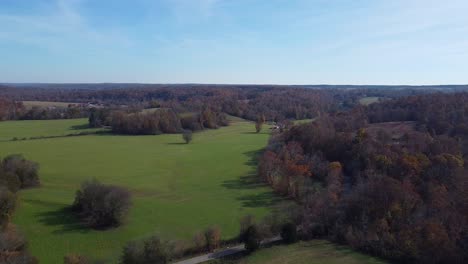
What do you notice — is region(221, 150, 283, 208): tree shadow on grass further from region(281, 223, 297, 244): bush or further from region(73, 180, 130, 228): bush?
region(73, 180, 130, 228): bush

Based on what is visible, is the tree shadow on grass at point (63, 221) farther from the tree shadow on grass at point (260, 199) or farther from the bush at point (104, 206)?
the tree shadow on grass at point (260, 199)

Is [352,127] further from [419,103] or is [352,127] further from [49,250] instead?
[49,250]

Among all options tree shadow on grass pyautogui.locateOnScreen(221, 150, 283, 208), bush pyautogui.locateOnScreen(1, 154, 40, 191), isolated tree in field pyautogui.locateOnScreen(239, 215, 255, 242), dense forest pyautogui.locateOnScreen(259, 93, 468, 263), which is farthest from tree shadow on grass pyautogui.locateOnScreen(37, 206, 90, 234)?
dense forest pyautogui.locateOnScreen(259, 93, 468, 263)

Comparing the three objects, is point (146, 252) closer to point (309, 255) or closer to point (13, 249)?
point (13, 249)

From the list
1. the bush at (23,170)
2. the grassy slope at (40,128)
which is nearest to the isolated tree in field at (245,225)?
the bush at (23,170)

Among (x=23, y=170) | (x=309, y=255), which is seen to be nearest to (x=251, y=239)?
(x=309, y=255)

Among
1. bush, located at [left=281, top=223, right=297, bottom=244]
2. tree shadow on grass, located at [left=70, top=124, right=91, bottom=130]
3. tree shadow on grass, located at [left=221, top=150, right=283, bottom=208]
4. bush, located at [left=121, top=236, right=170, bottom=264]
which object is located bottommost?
tree shadow on grass, located at [left=221, top=150, right=283, bottom=208]
